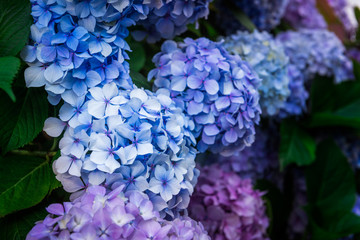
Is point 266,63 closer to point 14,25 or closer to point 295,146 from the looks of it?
point 295,146

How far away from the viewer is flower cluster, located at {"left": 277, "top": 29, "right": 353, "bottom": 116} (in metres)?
1.13

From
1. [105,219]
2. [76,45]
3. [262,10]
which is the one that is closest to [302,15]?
[262,10]

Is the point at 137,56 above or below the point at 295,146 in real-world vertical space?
above

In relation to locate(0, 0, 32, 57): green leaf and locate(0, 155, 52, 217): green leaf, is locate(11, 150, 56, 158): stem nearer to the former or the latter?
locate(0, 155, 52, 217): green leaf

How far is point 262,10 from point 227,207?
24.8 inches

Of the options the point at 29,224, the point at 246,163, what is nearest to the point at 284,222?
the point at 246,163

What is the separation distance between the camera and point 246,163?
111 cm

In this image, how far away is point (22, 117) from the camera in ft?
2.11

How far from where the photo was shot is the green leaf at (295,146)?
112 cm

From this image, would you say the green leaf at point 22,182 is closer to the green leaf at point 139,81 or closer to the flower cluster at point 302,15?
the green leaf at point 139,81

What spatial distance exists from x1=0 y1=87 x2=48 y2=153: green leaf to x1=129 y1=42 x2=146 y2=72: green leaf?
212 millimetres

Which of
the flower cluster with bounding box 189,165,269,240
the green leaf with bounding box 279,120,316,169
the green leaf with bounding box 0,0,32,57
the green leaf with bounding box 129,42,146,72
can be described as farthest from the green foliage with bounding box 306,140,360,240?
the green leaf with bounding box 0,0,32,57

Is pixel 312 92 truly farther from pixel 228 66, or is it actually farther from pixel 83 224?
pixel 83 224

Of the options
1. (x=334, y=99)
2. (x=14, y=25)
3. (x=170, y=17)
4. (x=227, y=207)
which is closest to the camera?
(x=14, y=25)
